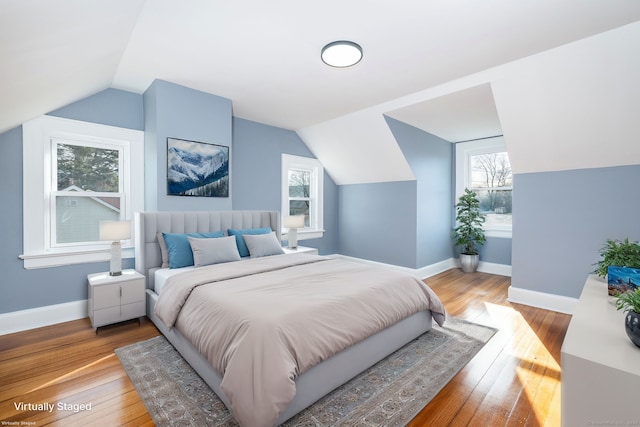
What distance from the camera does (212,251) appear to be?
9.81ft

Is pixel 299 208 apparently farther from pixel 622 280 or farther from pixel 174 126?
pixel 622 280

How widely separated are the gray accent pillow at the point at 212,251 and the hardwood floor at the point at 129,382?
791mm

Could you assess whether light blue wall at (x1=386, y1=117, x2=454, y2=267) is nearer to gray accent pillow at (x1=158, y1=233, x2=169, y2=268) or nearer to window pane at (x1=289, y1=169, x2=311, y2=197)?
window pane at (x1=289, y1=169, x2=311, y2=197)

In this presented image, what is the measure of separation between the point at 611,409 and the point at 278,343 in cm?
136

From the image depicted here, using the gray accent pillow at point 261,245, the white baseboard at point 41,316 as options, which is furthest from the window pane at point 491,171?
the white baseboard at point 41,316

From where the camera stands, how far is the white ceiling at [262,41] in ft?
5.88

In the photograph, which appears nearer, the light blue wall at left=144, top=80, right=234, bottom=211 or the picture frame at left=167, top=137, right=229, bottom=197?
the light blue wall at left=144, top=80, right=234, bottom=211

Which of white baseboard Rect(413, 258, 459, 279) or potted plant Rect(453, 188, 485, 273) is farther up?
potted plant Rect(453, 188, 485, 273)

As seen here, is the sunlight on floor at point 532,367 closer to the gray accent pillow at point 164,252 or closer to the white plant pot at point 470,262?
the white plant pot at point 470,262

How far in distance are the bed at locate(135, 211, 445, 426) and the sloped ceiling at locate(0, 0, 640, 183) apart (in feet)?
4.95

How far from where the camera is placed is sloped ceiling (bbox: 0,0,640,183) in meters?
1.80

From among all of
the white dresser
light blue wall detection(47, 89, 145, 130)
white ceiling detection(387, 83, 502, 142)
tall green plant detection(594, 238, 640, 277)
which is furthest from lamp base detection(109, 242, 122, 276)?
tall green plant detection(594, 238, 640, 277)

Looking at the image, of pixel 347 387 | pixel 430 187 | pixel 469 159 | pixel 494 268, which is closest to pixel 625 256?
pixel 347 387

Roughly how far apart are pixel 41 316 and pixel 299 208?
371 centimetres
